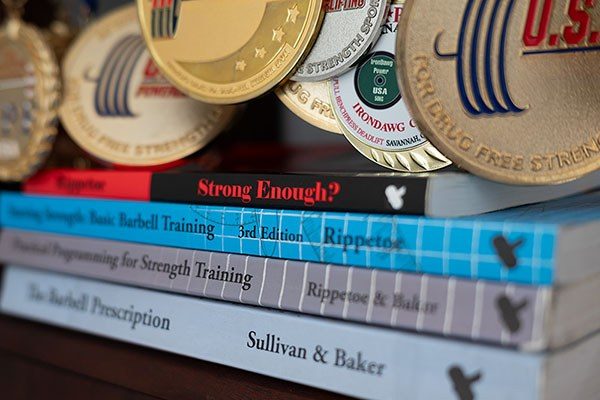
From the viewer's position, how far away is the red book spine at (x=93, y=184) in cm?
68

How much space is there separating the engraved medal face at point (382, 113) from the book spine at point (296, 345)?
137 millimetres

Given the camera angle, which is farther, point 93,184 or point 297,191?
point 93,184

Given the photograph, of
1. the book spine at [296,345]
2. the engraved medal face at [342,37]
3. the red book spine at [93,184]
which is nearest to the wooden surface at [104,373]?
the book spine at [296,345]

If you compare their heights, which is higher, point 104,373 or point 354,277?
point 354,277

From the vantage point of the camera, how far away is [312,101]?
617 mm

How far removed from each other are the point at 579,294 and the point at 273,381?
243mm

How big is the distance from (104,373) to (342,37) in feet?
1.23

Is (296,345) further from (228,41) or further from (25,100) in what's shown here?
(25,100)

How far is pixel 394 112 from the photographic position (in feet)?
1.91

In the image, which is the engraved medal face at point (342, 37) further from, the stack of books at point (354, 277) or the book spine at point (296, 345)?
the book spine at point (296, 345)

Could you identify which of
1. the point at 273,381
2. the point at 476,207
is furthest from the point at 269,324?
the point at 476,207

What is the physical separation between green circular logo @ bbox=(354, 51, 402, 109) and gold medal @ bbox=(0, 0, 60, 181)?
0.35 metres

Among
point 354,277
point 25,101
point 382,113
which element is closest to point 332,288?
point 354,277

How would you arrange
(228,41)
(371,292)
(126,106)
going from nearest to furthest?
(371,292) → (228,41) → (126,106)
